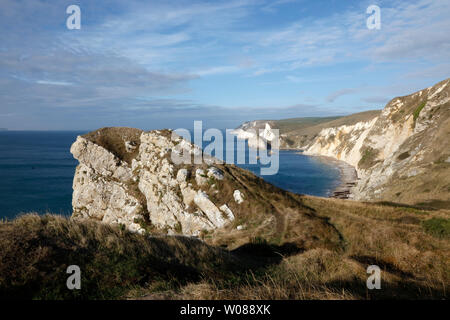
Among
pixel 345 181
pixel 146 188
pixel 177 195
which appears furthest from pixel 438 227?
pixel 345 181

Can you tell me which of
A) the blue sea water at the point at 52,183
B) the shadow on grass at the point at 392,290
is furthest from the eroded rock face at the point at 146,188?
the blue sea water at the point at 52,183

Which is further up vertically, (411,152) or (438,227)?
(411,152)

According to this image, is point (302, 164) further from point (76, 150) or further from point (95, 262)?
point (95, 262)

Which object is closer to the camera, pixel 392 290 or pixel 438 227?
pixel 392 290

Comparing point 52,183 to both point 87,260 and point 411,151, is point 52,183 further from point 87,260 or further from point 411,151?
point 411,151

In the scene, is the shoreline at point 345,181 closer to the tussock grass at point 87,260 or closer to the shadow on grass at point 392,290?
the shadow on grass at point 392,290
